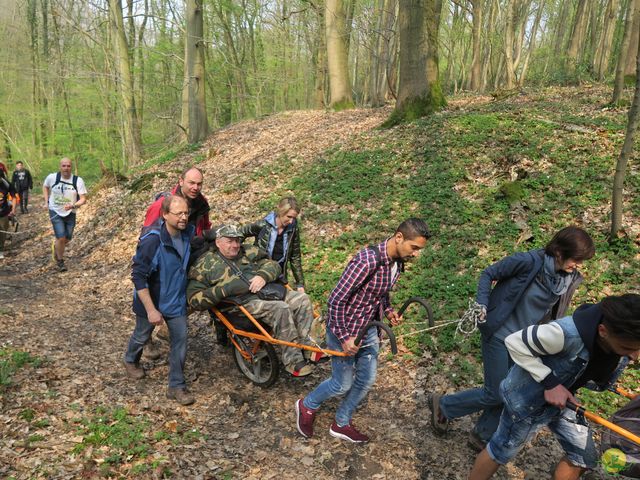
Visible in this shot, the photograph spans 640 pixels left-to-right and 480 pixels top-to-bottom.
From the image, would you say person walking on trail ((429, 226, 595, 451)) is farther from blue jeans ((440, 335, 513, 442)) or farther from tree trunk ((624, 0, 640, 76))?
tree trunk ((624, 0, 640, 76))

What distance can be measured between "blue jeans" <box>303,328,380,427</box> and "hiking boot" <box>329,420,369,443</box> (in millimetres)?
107

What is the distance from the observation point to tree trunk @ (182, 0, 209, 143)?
1534cm

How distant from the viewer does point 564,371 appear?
7.84 feet

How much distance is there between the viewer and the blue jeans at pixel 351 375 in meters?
3.49

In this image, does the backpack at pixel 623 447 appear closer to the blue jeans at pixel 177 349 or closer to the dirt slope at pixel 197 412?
the dirt slope at pixel 197 412

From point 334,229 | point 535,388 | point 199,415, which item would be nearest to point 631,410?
point 535,388

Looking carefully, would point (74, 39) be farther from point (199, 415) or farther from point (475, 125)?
point (199, 415)

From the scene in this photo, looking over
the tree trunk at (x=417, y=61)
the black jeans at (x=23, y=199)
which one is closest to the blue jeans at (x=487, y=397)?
the tree trunk at (x=417, y=61)

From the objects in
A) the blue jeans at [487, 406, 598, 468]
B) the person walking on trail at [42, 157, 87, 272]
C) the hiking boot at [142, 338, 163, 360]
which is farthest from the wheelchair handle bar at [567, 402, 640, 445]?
the person walking on trail at [42, 157, 87, 272]

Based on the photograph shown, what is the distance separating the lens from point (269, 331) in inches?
169

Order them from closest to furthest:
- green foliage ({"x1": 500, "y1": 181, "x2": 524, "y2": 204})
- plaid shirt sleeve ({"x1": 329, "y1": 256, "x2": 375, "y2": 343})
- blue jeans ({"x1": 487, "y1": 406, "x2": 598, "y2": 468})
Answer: blue jeans ({"x1": 487, "y1": 406, "x2": 598, "y2": 468})
plaid shirt sleeve ({"x1": 329, "y1": 256, "x2": 375, "y2": 343})
green foliage ({"x1": 500, "y1": 181, "x2": 524, "y2": 204})

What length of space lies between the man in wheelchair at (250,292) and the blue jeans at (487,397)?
1.45 m

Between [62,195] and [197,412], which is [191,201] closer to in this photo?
[197,412]

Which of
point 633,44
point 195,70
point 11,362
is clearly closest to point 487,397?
point 11,362
